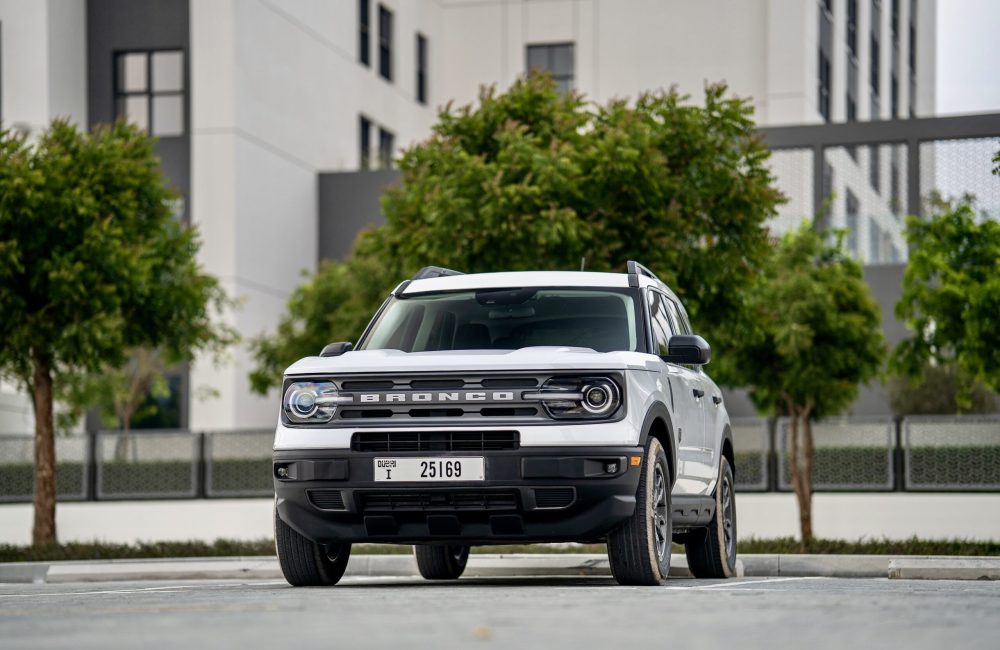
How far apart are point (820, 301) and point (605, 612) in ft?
61.2

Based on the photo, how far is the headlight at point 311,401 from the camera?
9.87 metres

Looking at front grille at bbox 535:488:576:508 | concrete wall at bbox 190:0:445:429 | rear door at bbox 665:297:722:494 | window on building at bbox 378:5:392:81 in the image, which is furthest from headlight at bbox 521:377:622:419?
window on building at bbox 378:5:392:81

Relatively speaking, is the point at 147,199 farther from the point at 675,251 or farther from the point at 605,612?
the point at 605,612

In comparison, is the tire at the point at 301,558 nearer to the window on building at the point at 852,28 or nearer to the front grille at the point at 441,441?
the front grille at the point at 441,441

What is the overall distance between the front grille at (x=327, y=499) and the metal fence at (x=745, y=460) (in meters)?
18.0

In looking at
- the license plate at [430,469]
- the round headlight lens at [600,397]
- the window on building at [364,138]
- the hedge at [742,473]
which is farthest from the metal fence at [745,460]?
the license plate at [430,469]

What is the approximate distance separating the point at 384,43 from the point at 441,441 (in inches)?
1468

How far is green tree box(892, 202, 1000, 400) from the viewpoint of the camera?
2058 centimetres

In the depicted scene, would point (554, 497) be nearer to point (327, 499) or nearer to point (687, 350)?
point (327, 499)

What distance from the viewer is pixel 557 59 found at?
164 feet

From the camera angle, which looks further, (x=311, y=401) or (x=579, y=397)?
(x=311, y=401)

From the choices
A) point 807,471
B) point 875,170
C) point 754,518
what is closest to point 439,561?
point 807,471

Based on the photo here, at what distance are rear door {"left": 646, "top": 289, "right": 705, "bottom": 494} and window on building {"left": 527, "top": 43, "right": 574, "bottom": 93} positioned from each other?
3856cm

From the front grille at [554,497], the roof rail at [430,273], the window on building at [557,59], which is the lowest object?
the front grille at [554,497]
